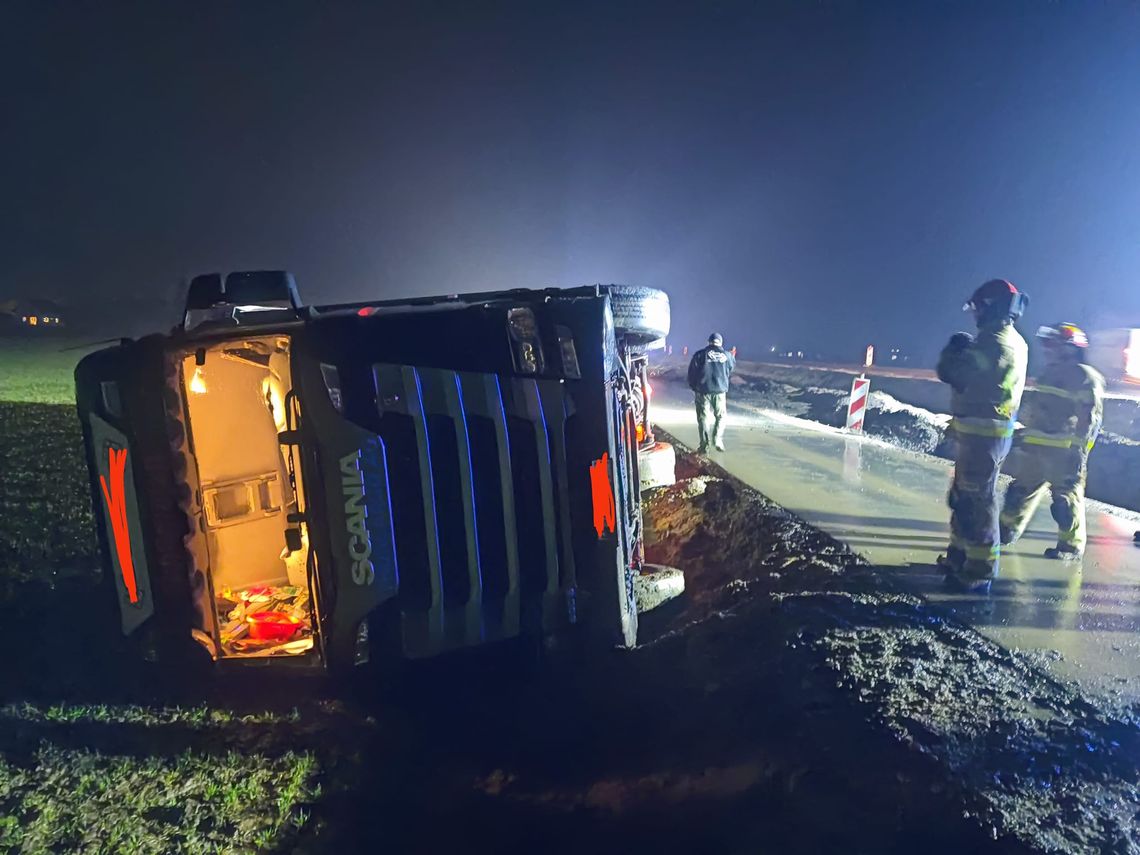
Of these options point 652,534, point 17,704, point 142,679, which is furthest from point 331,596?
point 652,534

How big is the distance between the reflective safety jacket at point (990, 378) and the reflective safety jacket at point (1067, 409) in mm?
876

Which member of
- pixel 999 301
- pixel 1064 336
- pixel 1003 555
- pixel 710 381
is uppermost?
pixel 999 301

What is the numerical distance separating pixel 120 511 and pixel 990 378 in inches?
214

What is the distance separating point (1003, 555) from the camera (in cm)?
527

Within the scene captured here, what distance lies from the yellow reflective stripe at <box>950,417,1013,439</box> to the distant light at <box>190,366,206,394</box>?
5.53 m

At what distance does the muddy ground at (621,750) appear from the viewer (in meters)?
2.71

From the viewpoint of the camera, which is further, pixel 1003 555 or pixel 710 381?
pixel 710 381

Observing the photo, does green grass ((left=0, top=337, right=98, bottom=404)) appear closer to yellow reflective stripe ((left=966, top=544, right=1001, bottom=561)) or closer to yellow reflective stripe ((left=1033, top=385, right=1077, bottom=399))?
yellow reflective stripe ((left=966, top=544, right=1001, bottom=561))

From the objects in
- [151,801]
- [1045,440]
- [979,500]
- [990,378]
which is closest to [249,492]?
[151,801]

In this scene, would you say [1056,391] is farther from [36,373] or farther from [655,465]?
[36,373]

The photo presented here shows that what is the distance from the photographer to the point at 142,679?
432 centimetres

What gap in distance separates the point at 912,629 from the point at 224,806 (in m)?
4.02

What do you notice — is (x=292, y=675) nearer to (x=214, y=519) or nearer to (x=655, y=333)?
(x=214, y=519)

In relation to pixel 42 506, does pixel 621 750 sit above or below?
below
